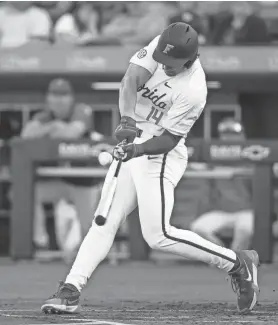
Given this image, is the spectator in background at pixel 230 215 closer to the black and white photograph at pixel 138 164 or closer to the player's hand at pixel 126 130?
the black and white photograph at pixel 138 164

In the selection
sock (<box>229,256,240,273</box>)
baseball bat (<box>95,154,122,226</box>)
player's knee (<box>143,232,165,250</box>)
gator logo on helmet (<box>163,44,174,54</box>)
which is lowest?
sock (<box>229,256,240,273</box>)

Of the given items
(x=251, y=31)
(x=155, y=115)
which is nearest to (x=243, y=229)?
(x=251, y=31)

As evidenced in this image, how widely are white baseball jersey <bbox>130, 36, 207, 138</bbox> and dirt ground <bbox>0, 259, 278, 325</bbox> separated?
3.62 feet

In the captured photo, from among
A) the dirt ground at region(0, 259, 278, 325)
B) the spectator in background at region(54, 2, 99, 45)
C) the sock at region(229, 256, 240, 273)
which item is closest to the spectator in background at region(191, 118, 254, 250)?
the dirt ground at region(0, 259, 278, 325)

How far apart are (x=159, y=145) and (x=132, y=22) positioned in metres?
6.13

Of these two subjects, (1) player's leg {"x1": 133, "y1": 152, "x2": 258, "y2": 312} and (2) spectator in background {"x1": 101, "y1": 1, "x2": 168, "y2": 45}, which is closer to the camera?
(1) player's leg {"x1": 133, "y1": 152, "x2": 258, "y2": 312}

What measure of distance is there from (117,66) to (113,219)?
5.17m

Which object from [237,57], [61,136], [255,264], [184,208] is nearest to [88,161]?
[61,136]

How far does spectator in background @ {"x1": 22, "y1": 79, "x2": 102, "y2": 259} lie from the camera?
940 centimetres

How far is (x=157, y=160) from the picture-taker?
5.76m

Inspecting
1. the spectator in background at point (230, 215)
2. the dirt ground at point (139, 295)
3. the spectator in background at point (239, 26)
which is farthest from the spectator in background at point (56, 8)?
the dirt ground at point (139, 295)

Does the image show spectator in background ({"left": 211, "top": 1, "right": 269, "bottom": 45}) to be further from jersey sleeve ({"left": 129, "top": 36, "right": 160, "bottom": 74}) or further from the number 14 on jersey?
jersey sleeve ({"left": 129, "top": 36, "right": 160, "bottom": 74})

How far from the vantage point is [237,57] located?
34.6ft

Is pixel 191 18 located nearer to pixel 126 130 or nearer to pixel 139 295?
pixel 139 295
